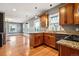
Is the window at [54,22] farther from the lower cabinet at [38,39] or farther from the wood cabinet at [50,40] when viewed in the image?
the lower cabinet at [38,39]

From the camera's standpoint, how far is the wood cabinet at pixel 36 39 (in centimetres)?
511

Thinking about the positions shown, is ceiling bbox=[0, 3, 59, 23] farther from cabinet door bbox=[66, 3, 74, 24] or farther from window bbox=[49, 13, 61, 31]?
cabinet door bbox=[66, 3, 74, 24]

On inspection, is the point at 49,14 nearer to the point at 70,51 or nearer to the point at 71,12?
the point at 71,12

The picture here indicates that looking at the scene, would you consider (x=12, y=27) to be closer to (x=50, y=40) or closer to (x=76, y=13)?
(x=50, y=40)

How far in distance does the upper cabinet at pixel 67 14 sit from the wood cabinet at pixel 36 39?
66.4 inches

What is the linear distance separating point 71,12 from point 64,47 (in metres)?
2.77

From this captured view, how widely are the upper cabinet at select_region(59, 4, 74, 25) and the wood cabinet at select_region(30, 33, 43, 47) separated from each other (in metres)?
1.69

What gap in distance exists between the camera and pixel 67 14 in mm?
4121

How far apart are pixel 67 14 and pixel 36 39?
2.29 m

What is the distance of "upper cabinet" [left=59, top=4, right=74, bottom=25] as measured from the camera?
152 inches

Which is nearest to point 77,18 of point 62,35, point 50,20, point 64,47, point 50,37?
point 62,35

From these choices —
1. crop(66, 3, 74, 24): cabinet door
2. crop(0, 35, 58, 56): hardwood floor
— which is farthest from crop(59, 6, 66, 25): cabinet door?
crop(0, 35, 58, 56): hardwood floor

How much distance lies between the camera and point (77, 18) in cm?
354

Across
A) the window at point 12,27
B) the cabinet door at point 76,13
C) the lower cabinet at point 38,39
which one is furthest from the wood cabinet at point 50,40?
the window at point 12,27
